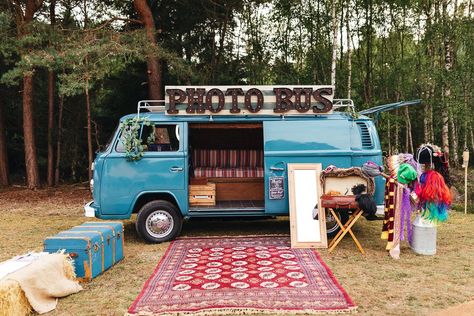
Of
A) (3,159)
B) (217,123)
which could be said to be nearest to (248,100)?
(217,123)

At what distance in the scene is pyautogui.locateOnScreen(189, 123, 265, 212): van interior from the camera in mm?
8203

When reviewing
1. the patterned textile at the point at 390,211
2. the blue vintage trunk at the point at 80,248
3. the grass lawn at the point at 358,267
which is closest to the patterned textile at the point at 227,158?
the grass lawn at the point at 358,267

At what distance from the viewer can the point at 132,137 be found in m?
7.66

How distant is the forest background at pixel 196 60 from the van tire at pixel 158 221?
16.3 ft

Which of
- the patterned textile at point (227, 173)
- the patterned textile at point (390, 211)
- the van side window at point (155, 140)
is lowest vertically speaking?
the patterned textile at point (390, 211)

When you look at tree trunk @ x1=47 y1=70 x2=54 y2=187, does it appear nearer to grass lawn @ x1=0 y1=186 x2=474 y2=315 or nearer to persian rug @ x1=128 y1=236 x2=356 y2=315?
grass lawn @ x1=0 y1=186 x2=474 y2=315

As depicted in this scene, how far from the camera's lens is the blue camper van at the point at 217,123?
7684 mm

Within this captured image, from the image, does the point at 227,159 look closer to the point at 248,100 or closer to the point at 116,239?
the point at 248,100

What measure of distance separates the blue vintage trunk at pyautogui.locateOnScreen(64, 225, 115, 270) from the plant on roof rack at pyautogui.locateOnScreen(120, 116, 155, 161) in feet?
5.28

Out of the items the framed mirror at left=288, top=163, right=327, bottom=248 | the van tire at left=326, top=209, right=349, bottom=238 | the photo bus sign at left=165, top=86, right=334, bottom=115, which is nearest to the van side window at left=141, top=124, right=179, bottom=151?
the photo bus sign at left=165, top=86, right=334, bottom=115

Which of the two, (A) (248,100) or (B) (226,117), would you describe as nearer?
(A) (248,100)

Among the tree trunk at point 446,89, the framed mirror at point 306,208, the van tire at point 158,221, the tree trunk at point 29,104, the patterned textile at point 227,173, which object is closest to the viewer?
the framed mirror at point 306,208

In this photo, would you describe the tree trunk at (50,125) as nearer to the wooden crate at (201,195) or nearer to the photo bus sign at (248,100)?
the photo bus sign at (248,100)

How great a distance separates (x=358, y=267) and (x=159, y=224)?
3453mm
